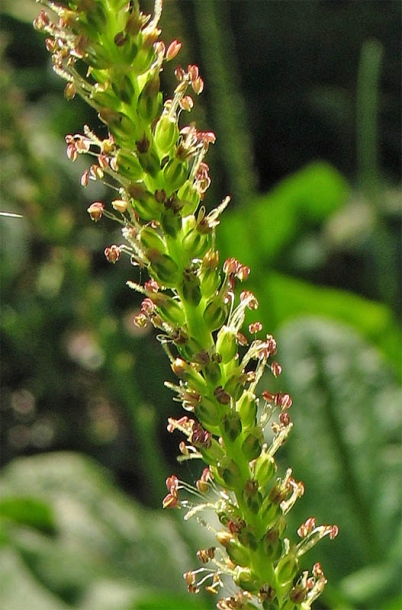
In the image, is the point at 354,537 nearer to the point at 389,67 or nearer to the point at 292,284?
the point at 292,284

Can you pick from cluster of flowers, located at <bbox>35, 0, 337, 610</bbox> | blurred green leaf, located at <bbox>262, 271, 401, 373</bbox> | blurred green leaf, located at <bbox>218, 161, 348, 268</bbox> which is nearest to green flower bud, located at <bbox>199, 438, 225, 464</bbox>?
cluster of flowers, located at <bbox>35, 0, 337, 610</bbox>

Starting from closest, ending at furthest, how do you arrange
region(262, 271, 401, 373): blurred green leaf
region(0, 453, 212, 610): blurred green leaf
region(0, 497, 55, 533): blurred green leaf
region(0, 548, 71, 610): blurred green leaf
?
1. region(0, 548, 71, 610): blurred green leaf
2. region(0, 453, 212, 610): blurred green leaf
3. region(0, 497, 55, 533): blurred green leaf
4. region(262, 271, 401, 373): blurred green leaf

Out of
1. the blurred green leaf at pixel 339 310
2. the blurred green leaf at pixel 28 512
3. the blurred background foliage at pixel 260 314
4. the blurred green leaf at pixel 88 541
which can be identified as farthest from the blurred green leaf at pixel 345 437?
the blurred green leaf at pixel 28 512

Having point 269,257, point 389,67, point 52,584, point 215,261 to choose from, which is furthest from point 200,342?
point 389,67

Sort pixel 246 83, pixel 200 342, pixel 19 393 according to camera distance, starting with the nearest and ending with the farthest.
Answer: pixel 200 342 → pixel 19 393 → pixel 246 83

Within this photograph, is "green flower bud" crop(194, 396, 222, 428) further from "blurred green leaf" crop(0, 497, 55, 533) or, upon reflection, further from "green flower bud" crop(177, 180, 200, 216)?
"blurred green leaf" crop(0, 497, 55, 533)

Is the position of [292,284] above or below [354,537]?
above

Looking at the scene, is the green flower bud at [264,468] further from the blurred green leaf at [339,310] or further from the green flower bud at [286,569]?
the blurred green leaf at [339,310]

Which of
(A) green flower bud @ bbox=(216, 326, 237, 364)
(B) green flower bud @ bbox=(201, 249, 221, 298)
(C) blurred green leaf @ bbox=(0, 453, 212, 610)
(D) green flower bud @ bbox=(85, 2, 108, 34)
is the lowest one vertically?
(A) green flower bud @ bbox=(216, 326, 237, 364)
